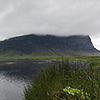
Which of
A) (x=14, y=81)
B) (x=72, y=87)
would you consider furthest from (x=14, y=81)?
(x=72, y=87)

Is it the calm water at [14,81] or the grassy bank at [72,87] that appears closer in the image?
the grassy bank at [72,87]

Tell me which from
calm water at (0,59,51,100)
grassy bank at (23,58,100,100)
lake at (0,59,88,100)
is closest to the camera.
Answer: grassy bank at (23,58,100,100)

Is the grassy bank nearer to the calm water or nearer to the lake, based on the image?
the lake

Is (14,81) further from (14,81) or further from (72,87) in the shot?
(72,87)

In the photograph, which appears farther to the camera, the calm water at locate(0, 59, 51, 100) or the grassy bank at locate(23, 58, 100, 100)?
the calm water at locate(0, 59, 51, 100)

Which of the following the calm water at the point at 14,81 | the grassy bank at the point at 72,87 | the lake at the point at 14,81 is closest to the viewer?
the grassy bank at the point at 72,87

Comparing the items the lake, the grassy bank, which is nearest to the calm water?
the lake

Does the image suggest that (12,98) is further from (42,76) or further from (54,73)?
(54,73)

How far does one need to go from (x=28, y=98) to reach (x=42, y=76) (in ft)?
7.92

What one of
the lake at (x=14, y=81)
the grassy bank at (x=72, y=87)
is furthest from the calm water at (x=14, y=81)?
the grassy bank at (x=72, y=87)

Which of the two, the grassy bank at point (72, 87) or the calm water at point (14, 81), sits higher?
the grassy bank at point (72, 87)

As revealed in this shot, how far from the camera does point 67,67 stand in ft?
32.0

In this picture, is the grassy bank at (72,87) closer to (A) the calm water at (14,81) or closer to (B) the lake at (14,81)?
(B) the lake at (14,81)

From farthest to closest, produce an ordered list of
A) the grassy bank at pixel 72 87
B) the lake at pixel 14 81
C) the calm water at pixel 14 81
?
the calm water at pixel 14 81
the lake at pixel 14 81
the grassy bank at pixel 72 87
